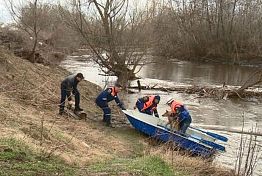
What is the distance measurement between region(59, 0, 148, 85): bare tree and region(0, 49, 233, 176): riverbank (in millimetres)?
11461

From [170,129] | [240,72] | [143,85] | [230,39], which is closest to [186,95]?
[143,85]

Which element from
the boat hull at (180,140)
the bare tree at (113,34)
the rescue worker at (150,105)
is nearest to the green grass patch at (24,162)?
the boat hull at (180,140)

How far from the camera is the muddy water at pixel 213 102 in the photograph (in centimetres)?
1571

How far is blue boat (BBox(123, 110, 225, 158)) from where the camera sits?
39.8 ft

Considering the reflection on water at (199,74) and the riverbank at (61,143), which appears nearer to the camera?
the riverbank at (61,143)

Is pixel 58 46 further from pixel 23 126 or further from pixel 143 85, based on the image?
pixel 23 126

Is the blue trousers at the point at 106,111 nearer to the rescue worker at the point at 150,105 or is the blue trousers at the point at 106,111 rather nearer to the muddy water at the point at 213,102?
the rescue worker at the point at 150,105

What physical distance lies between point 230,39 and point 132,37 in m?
24.0

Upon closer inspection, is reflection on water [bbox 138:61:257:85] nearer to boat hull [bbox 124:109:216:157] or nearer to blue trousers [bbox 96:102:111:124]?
blue trousers [bbox 96:102:111:124]

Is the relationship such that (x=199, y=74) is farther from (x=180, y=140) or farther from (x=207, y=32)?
(x=180, y=140)

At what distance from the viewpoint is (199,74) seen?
36.7m

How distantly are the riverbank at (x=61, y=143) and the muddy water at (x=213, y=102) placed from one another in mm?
2503

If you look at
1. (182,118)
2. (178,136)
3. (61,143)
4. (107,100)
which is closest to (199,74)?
(107,100)

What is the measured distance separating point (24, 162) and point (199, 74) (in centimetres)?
3064
